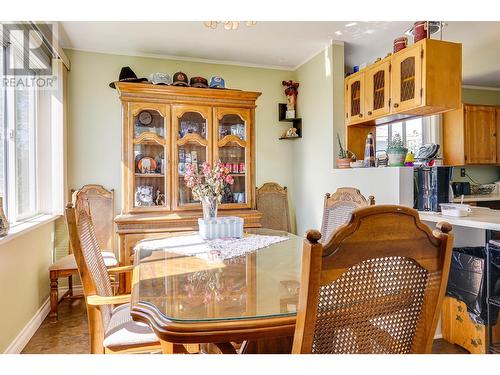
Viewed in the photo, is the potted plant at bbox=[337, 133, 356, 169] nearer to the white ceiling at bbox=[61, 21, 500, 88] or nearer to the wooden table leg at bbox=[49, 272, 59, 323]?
the white ceiling at bbox=[61, 21, 500, 88]

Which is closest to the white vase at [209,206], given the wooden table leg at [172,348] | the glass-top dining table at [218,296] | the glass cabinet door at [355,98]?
the glass-top dining table at [218,296]

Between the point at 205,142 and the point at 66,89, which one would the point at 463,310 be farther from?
the point at 66,89

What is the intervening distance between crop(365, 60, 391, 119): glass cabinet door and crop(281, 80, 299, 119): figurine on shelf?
1.00 m

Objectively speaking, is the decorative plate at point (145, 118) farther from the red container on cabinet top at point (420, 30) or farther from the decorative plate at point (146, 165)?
the red container on cabinet top at point (420, 30)

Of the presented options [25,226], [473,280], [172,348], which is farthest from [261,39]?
[172,348]

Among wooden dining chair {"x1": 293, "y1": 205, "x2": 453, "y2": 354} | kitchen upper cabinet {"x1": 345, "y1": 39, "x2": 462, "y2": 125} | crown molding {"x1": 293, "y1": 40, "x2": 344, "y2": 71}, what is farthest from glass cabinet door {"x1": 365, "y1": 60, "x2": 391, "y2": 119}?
wooden dining chair {"x1": 293, "y1": 205, "x2": 453, "y2": 354}

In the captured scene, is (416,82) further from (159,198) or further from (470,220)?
(159,198)

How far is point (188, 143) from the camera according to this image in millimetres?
3408

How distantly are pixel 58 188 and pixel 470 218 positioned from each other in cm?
342

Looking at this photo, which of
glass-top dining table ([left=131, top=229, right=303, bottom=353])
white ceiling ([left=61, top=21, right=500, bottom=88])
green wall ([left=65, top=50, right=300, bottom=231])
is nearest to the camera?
glass-top dining table ([left=131, top=229, right=303, bottom=353])

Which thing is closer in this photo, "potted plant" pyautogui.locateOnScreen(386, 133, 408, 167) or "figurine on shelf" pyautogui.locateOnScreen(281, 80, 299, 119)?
"potted plant" pyautogui.locateOnScreen(386, 133, 408, 167)

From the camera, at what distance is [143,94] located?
3.19 meters

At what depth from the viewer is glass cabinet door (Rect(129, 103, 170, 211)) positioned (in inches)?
127

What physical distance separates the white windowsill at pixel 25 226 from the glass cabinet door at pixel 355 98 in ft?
9.58
